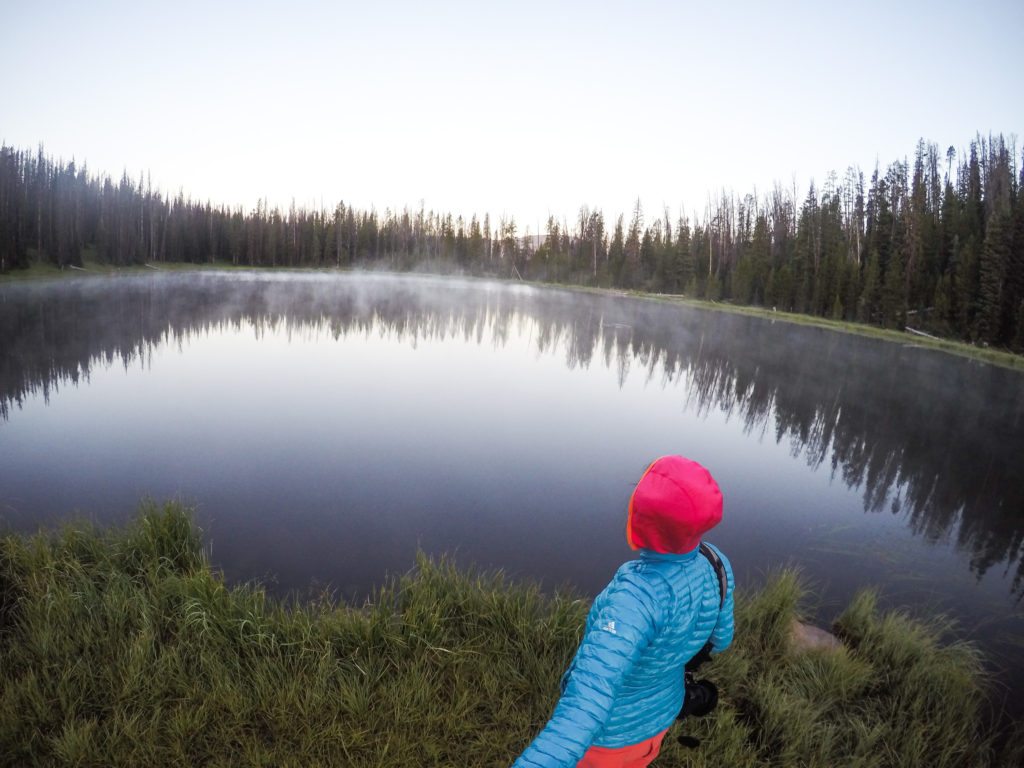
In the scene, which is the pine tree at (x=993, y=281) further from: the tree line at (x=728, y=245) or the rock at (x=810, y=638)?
the rock at (x=810, y=638)

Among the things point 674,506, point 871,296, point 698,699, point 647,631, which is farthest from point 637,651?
point 871,296

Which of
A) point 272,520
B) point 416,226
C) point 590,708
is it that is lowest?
point 272,520

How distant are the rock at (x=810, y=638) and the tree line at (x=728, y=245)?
32059 mm

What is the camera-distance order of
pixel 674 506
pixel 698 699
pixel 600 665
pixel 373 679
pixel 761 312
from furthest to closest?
pixel 761 312, pixel 373 679, pixel 698 699, pixel 674 506, pixel 600 665

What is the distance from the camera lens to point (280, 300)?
3231cm

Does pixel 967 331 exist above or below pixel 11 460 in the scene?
above

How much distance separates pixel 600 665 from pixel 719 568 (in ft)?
2.29

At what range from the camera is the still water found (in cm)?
615

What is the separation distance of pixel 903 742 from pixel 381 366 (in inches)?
531

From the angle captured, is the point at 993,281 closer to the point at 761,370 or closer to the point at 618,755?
the point at 761,370

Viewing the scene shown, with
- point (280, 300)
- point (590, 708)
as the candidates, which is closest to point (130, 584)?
point (590, 708)

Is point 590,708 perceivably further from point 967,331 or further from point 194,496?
point 967,331

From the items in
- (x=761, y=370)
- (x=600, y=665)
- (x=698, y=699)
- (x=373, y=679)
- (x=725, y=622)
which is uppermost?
(x=600, y=665)

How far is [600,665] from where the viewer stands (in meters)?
1.67
